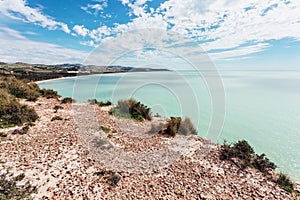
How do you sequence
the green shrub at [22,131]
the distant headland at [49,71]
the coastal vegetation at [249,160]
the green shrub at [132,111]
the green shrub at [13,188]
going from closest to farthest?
the green shrub at [13,188] → the coastal vegetation at [249,160] → the green shrub at [22,131] → the green shrub at [132,111] → the distant headland at [49,71]

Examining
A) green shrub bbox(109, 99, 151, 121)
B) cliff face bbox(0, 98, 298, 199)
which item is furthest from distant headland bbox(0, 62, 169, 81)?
cliff face bbox(0, 98, 298, 199)

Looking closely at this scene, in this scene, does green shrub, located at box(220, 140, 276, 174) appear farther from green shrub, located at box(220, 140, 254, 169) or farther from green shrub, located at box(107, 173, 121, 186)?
green shrub, located at box(107, 173, 121, 186)

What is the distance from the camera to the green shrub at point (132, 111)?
9.27 m

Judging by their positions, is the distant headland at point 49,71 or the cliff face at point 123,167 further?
the distant headland at point 49,71

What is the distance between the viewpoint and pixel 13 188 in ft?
10.6

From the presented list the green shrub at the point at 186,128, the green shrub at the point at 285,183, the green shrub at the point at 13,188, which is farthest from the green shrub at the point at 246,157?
the green shrub at the point at 13,188

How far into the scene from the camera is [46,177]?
372 centimetres

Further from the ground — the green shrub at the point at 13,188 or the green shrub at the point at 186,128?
the green shrub at the point at 186,128

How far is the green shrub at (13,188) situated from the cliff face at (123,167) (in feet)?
0.45

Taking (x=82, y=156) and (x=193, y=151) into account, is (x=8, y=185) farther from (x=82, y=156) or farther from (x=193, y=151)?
(x=193, y=151)

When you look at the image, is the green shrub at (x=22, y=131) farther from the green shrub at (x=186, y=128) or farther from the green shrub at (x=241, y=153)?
the green shrub at (x=241, y=153)

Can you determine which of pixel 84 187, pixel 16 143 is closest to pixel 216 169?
pixel 84 187

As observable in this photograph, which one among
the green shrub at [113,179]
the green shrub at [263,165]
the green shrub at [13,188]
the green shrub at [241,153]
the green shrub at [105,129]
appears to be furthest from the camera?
the green shrub at [105,129]

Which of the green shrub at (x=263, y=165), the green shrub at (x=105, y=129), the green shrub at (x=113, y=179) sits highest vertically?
the green shrub at (x=263, y=165)
